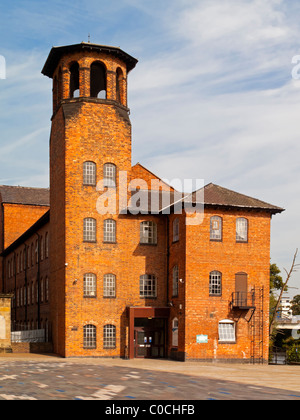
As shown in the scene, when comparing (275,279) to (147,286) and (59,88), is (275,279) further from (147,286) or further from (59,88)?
(59,88)

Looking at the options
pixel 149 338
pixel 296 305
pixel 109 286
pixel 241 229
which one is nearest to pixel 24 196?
pixel 109 286

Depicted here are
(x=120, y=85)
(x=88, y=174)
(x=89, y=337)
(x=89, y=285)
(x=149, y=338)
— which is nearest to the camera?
(x=89, y=337)

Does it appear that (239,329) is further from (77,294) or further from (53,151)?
(53,151)

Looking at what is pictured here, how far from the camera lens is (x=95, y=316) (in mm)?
36031

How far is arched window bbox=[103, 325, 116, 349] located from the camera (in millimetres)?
36031

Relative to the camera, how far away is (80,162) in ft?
121

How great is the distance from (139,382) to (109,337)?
14127mm

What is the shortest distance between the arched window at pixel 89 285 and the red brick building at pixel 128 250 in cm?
6

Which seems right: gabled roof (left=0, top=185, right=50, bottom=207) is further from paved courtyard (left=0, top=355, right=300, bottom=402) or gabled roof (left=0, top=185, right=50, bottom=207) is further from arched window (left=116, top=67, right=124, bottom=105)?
paved courtyard (left=0, top=355, right=300, bottom=402)

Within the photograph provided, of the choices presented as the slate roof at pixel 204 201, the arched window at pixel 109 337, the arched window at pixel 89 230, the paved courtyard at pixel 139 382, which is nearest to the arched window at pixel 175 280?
the slate roof at pixel 204 201
